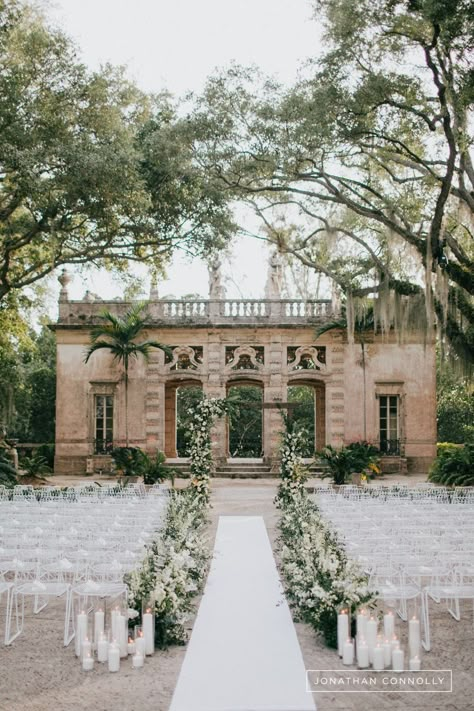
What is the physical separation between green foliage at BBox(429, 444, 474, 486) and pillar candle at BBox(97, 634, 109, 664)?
1355 cm

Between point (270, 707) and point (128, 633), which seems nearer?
point (270, 707)

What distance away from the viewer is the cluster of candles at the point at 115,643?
605 cm

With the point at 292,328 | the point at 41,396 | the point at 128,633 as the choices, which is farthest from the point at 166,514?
the point at 41,396

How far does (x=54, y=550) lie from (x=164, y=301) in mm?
15226

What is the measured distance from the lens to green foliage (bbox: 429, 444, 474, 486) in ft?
59.8

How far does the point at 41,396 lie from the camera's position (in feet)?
96.4

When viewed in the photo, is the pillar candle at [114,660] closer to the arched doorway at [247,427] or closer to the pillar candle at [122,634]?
the pillar candle at [122,634]

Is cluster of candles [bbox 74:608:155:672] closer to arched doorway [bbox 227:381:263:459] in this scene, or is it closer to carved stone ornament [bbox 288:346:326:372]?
carved stone ornament [bbox 288:346:326:372]

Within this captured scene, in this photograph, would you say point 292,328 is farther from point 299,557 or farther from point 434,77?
point 299,557

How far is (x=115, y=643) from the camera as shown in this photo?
240 inches

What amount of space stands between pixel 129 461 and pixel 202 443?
3121mm

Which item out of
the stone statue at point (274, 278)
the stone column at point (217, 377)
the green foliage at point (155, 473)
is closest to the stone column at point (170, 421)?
the stone column at point (217, 377)

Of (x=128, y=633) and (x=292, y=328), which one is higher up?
(x=292, y=328)

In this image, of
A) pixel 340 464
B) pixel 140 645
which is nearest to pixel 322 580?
pixel 140 645
